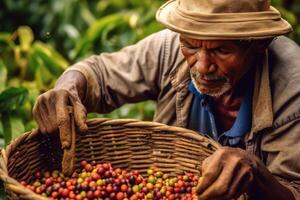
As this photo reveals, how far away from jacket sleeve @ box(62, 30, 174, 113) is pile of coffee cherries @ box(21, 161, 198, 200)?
42 centimetres

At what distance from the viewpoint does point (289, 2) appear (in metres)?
6.61

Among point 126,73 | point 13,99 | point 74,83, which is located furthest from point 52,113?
point 13,99

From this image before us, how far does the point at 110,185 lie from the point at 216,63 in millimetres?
681

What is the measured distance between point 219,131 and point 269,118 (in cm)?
39

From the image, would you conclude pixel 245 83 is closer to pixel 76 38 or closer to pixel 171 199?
pixel 171 199

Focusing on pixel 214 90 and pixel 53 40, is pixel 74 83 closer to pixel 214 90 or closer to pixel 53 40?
pixel 214 90

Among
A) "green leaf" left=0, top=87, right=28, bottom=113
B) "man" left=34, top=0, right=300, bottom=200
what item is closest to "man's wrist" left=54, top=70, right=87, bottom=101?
"man" left=34, top=0, right=300, bottom=200

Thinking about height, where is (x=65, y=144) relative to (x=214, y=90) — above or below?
below

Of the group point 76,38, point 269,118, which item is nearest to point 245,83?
point 269,118

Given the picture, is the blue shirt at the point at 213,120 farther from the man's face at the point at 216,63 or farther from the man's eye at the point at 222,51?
the man's eye at the point at 222,51

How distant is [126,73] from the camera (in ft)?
10.5

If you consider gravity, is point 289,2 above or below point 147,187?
below

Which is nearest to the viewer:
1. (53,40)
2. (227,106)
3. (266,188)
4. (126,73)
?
(266,188)

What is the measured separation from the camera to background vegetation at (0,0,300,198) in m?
3.60
